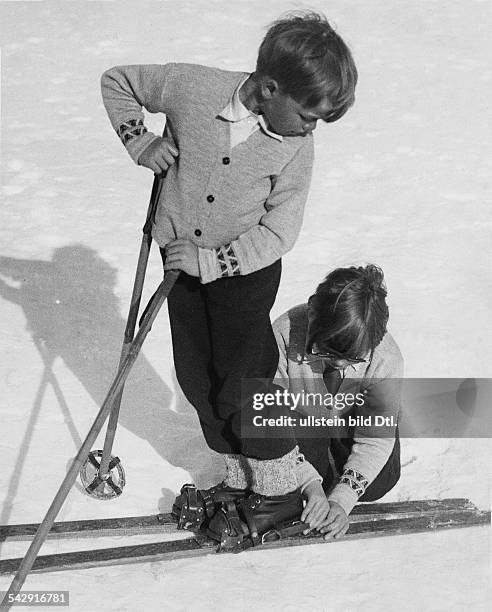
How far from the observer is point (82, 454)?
2.33 meters

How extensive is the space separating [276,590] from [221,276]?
854 mm

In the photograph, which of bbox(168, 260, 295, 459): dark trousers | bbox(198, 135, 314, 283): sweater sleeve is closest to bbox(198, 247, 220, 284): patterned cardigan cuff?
bbox(198, 135, 314, 283): sweater sleeve

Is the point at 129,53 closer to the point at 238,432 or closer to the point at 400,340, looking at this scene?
the point at 400,340

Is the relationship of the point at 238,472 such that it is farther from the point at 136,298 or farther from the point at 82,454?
the point at 82,454

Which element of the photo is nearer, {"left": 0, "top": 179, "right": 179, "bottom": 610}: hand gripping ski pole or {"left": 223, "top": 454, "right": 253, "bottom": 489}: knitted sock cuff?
{"left": 0, "top": 179, "right": 179, "bottom": 610}: hand gripping ski pole

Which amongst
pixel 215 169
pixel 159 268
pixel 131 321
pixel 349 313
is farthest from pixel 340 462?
pixel 159 268

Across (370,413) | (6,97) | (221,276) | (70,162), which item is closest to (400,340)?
(370,413)

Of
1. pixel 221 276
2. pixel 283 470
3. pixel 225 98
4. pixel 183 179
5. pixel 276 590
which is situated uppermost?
pixel 225 98

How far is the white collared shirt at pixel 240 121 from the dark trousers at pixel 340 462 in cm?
100

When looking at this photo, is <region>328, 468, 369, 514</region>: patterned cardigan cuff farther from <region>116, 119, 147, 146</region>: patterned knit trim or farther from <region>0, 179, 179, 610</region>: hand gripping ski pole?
<region>116, 119, 147, 146</region>: patterned knit trim

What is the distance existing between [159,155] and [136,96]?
16 cm

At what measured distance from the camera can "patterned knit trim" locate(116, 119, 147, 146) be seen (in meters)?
2.46

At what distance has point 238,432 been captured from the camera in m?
2.75

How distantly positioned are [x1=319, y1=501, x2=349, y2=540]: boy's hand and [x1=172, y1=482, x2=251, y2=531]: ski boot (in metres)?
0.23
